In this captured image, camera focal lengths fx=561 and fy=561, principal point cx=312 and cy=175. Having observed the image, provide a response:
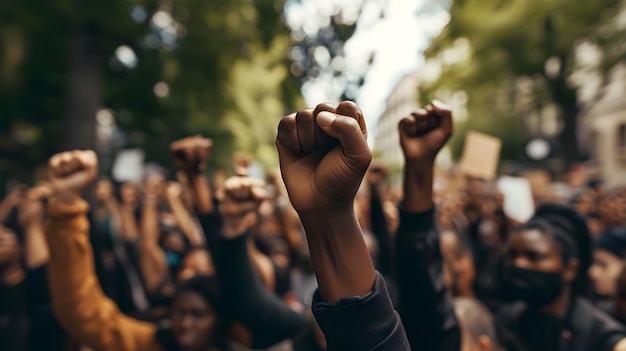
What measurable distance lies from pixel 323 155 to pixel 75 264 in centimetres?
148

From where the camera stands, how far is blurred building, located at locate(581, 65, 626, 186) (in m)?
22.2

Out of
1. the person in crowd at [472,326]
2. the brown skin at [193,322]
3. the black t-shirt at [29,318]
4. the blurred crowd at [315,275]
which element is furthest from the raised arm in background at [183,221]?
the person in crowd at [472,326]

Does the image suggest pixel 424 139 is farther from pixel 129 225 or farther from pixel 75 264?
pixel 129 225

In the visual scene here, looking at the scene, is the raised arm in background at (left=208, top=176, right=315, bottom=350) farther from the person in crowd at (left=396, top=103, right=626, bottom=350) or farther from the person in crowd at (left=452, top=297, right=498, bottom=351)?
the person in crowd at (left=452, top=297, right=498, bottom=351)

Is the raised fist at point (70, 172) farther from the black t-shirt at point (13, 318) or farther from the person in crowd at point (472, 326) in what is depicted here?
the person in crowd at point (472, 326)

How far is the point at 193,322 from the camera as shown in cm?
242

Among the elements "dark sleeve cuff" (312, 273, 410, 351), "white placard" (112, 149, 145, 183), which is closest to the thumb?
"dark sleeve cuff" (312, 273, 410, 351)

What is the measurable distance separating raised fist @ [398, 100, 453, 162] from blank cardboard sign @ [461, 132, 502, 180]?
6.46 ft

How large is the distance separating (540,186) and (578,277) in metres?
4.31

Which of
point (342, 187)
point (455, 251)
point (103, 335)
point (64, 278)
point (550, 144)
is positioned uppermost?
point (342, 187)

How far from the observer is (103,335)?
7.59 ft

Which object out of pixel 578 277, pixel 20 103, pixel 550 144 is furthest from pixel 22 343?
pixel 550 144

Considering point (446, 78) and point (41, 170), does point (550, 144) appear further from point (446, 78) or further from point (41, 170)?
point (41, 170)

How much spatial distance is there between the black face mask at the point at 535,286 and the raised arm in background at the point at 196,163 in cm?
142
